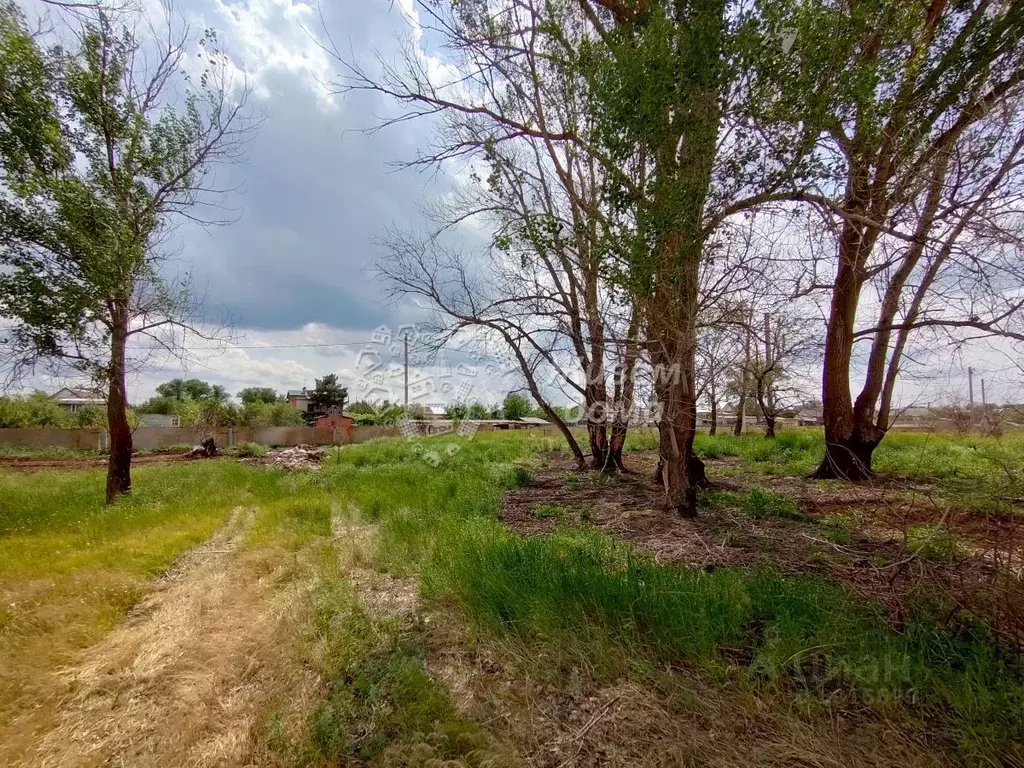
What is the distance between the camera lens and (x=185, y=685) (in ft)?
8.18

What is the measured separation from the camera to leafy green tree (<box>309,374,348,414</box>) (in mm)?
42469

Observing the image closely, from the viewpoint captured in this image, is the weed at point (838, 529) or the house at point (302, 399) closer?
the weed at point (838, 529)

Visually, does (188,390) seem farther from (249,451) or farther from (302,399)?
(249,451)

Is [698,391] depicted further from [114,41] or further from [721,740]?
[114,41]

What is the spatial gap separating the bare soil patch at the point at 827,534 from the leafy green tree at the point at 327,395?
38303 mm

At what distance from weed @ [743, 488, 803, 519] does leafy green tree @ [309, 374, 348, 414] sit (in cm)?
4088

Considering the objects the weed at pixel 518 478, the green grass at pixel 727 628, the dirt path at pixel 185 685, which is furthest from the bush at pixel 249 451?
the green grass at pixel 727 628

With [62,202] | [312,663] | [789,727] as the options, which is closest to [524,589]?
[312,663]

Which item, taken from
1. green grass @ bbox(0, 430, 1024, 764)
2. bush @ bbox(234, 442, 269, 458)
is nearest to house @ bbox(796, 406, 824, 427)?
green grass @ bbox(0, 430, 1024, 764)

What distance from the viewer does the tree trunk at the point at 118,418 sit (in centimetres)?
724

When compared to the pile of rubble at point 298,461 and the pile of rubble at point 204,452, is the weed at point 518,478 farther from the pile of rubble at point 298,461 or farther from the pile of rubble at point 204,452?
the pile of rubble at point 204,452

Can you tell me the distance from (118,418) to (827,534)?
10.1 m

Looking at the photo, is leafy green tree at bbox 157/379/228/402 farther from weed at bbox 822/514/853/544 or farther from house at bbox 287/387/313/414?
weed at bbox 822/514/853/544

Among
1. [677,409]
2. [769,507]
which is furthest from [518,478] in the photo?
[769,507]
